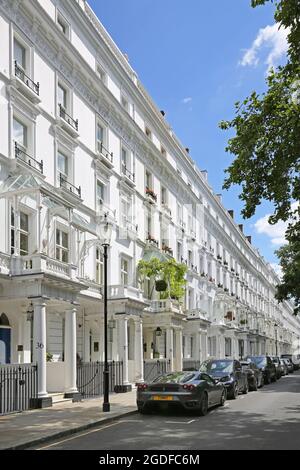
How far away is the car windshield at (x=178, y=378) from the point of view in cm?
1684

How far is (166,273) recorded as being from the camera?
33.8 metres

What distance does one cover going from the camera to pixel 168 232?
39.0 m

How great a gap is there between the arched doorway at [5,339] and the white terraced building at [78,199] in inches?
1.7

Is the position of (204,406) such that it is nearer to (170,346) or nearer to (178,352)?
(170,346)

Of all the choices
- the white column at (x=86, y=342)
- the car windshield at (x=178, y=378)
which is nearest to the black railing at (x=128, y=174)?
the white column at (x=86, y=342)

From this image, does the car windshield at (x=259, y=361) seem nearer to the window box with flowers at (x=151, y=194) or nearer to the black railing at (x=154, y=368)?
the black railing at (x=154, y=368)

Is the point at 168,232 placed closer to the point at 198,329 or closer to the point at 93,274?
the point at 198,329

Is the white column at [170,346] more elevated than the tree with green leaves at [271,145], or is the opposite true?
the tree with green leaves at [271,145]

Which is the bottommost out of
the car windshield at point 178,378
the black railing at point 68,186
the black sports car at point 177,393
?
the black sports car at point 177,393

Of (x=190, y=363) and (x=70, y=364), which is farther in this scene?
(x=190, y=363)

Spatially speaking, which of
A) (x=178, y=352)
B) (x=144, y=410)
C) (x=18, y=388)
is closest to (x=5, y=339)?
(x=18, y=388)

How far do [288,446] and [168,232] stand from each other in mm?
28444

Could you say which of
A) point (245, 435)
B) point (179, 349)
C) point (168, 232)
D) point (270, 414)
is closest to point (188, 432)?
point (245, 435)

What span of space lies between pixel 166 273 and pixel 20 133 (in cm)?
1485
